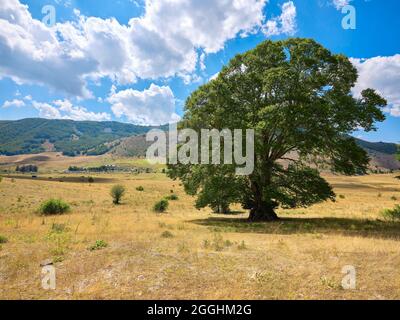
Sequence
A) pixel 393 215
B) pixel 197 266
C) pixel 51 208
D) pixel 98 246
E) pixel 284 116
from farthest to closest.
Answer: pixel 51 208
pixel 393 215
pixel 284 116
pixel 98 246
pixel 197 266

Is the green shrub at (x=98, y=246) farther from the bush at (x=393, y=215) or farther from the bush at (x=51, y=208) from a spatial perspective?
the bush at (x=393, y=215)

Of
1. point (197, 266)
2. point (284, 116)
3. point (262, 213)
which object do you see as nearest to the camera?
point (197, 266)

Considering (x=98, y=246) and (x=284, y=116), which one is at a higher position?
(x=284, y=116)

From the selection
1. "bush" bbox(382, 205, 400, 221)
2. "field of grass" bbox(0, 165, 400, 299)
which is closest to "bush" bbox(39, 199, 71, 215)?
"field of grass" bbox(0, 165, 400, 299)

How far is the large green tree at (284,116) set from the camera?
2333 centimetres

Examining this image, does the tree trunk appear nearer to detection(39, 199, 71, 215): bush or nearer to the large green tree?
the large green tree

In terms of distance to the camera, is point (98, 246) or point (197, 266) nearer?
point (197, 266)

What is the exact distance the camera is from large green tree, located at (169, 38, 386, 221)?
2333cm

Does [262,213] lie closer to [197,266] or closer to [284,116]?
[284,116]

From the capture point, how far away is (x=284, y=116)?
22.6 meters

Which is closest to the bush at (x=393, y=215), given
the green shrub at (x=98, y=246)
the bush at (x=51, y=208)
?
the green shrub at (x=98, y=246)

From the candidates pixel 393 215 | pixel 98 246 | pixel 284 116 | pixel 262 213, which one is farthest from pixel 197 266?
pixel 393 215
